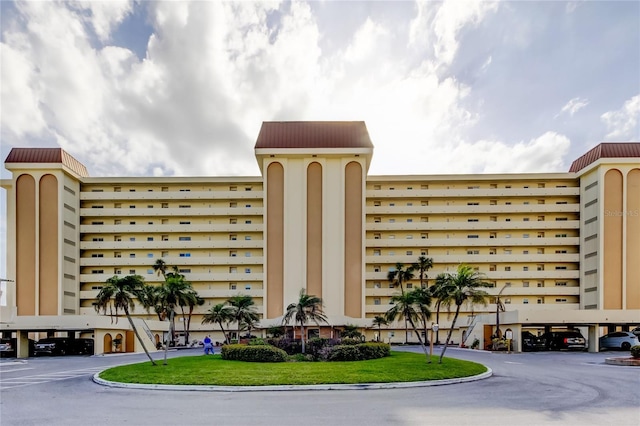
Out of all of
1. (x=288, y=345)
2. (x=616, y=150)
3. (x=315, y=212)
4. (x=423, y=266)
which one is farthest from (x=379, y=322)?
(x=616, y=150)

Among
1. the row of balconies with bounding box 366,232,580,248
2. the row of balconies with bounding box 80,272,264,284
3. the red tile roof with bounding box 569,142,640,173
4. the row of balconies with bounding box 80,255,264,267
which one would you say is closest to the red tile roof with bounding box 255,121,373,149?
the row of balconies with bounding box 366,232,580,248

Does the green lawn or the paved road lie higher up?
the paved road

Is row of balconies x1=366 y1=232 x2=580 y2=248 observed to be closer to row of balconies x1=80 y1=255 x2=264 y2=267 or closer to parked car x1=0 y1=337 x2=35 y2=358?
row of balconies x1=80 y1=255 x2=264 y2=267

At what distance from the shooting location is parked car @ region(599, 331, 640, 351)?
3728cm

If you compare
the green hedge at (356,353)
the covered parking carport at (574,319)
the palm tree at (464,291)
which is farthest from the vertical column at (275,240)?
the palm tree at (464,291)

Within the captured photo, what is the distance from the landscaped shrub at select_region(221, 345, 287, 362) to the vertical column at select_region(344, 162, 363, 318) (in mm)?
27178

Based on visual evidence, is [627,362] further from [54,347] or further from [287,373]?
[54,347]

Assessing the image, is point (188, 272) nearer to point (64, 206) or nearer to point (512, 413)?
point (64, 206)

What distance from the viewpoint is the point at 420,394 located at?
1580cm

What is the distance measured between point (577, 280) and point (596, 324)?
2387 cm

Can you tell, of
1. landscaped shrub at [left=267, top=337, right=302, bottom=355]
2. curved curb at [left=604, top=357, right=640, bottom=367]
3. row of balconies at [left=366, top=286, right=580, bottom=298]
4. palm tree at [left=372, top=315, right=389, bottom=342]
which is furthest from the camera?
row of balconies at [left=366, top=286, right=580, bottom=298]

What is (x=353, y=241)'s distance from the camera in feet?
179

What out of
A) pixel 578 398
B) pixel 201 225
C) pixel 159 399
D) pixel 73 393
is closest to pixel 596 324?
pixel 578 398

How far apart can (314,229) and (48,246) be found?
117ft
